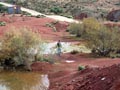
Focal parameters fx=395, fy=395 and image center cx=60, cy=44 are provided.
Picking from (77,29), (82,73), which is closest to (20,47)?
(82,73)

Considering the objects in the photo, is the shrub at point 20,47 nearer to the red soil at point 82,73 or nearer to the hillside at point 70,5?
the red soil at point 82,73

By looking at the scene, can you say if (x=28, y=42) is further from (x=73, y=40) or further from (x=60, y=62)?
(x=73, y=40)

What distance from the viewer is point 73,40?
5206cm

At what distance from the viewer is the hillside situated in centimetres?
8443

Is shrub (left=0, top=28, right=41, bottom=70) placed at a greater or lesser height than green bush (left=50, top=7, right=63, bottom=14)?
greater

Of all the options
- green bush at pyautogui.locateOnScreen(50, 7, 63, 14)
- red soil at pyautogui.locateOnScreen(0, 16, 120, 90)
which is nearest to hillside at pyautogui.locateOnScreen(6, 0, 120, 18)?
green bush at pyautogui.locateOnScreen(50, 7, 63, 14)

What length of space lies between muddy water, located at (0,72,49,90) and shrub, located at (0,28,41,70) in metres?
1.58

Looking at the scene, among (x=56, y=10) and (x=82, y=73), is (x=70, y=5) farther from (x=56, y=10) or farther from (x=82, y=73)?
(x=82, y=73)

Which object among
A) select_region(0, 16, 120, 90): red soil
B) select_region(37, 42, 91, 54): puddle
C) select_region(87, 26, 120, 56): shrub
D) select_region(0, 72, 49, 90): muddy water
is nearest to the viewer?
select_region(0, 16, 120, 90): red soil

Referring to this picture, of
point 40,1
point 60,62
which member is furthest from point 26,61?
point 40,1

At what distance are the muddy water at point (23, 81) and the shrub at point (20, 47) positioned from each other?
158 cm

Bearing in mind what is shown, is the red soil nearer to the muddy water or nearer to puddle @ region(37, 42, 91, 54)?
the muddy water

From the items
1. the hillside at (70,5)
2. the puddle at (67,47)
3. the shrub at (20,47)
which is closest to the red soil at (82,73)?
the shrub at (20,47)

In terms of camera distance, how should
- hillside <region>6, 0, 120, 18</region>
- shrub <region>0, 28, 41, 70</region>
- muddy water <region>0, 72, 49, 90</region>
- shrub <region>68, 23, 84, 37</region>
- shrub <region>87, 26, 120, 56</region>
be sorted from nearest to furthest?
muddy water <region>0, 72, 49, 90</region>, shrub <region>0, 28, 41, 70</region>, shrub <region>87, 26, 120, 56</region>, shrub <region>68, 23, 84, 37</region>, hillside <region>6, 0, 120, 18</region>
